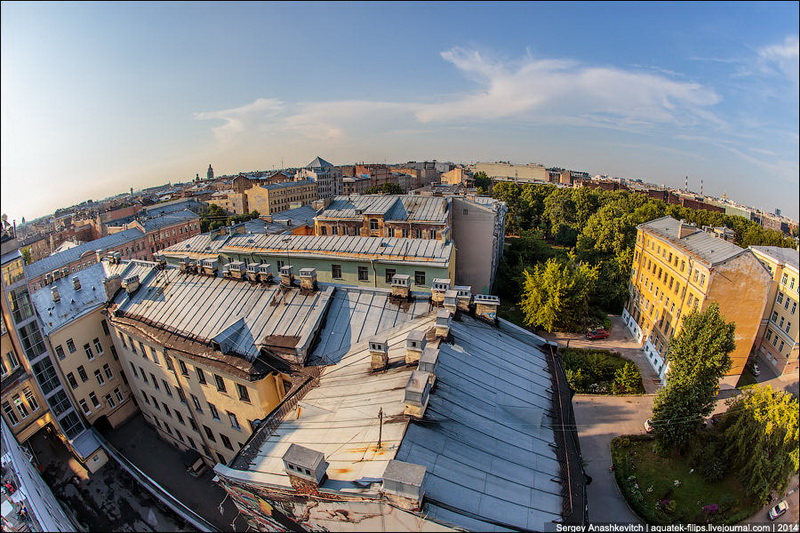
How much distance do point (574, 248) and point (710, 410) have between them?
126 feet

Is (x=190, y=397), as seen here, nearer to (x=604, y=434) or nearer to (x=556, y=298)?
(x=604, y=434)

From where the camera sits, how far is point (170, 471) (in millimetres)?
19844

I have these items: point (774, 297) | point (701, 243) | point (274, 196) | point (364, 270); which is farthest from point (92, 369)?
point (274, 196)

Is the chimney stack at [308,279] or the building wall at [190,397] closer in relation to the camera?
the building wall at [190,397]

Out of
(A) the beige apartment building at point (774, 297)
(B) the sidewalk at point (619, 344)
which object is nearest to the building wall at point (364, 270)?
(B) the sidewalk at point (619, 344)

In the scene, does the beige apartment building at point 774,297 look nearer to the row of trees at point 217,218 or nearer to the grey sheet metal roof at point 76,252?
the grey sheet metal roof at point 76,252

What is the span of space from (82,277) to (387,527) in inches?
946

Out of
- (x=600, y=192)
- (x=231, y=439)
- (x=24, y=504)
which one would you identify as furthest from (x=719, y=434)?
(x=600, y=192)

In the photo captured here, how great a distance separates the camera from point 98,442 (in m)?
18.0

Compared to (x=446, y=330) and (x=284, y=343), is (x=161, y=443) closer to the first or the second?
(x=284, y=343)

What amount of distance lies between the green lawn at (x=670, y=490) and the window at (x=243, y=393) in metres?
18.9

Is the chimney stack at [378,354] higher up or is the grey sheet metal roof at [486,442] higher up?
the chimney stack at [378,354]

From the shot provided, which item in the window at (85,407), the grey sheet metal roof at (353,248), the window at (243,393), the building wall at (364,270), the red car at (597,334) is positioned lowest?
the window at (85,407)

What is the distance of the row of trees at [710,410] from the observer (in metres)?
16.5
